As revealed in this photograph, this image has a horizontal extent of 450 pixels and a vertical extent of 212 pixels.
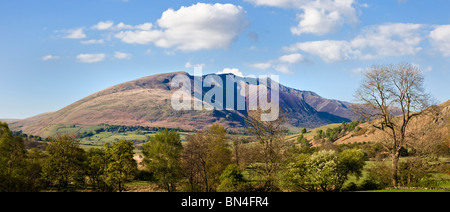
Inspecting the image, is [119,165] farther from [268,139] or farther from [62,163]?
[268,139]

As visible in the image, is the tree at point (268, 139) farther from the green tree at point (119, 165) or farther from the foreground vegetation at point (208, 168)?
the green tree at point (119, 165)

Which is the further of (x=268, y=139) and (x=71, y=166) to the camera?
(x=71, y=166)

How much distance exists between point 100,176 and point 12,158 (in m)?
16.9

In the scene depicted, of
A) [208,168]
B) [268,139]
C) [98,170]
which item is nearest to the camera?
[268,139]

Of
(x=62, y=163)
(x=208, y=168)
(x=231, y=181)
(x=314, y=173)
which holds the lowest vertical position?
(x=231, y=181)

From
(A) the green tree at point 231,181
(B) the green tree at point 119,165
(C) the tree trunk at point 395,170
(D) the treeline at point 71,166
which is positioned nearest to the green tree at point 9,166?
(D) the treeline at point 71,166

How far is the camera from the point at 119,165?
189 feet

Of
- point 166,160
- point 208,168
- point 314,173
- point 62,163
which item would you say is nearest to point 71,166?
point 62,163

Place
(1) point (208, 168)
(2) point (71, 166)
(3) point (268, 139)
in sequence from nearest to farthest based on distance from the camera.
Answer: (3) point (268, 139)
(1) point (208, 168)
(2) point (71, 166)

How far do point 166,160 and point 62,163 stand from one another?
66.8ft

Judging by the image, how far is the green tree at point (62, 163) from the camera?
Result: 181 ft

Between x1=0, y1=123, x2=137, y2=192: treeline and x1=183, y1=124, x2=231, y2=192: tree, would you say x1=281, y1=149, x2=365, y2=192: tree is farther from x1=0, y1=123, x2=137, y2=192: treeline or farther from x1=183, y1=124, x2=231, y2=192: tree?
x1=0, y1=123, x2=137, y2=192: treeline
